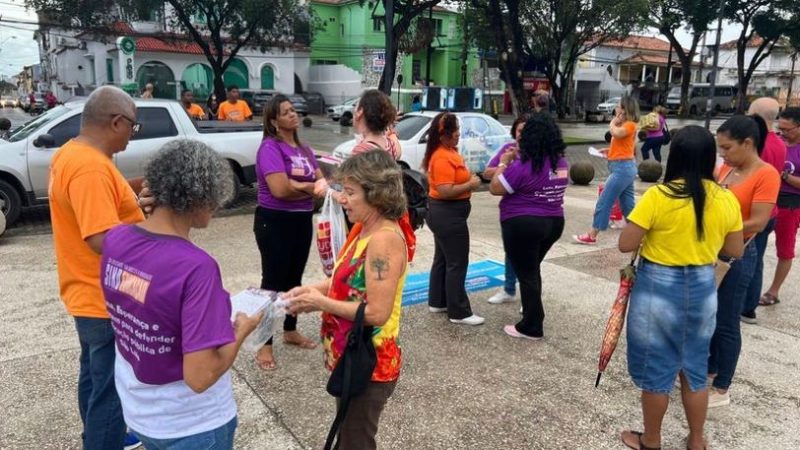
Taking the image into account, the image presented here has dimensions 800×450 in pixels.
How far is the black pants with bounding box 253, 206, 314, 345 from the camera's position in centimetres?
352

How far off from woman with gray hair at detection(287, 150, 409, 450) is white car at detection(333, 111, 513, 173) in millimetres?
8581

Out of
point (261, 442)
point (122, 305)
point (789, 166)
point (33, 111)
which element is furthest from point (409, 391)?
point (33, 111)

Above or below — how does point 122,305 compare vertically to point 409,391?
above

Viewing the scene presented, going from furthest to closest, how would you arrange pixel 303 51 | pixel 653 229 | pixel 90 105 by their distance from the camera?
pixel 303 51 → pixel 653 229 → pixel 90 105

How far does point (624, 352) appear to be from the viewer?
4.05 meters

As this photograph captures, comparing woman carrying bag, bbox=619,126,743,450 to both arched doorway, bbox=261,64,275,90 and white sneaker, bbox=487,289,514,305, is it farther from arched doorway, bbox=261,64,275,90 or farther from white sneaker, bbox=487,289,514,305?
arched doorway, bbox=261,64,275,90

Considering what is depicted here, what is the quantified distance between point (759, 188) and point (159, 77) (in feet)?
134

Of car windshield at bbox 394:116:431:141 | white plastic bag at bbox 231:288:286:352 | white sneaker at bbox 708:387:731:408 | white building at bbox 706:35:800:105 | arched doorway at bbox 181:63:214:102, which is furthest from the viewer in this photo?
white building at bbox 706:35:800:105

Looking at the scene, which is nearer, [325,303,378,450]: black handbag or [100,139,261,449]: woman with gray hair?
[100,139,261,449]: woman with gray hair

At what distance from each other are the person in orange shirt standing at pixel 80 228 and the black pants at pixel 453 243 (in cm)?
234

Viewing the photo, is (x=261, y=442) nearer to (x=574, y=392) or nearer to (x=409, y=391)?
(x=409, y=391)

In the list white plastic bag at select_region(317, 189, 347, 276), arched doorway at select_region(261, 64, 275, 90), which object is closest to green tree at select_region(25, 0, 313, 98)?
arched doorway at select_region(261, 64, 275, 90)

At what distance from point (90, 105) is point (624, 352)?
3.66 metres

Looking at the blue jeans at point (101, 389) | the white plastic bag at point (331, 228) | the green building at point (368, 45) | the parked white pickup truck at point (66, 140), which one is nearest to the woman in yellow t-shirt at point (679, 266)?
the white plastic bag at point (331, 228)
